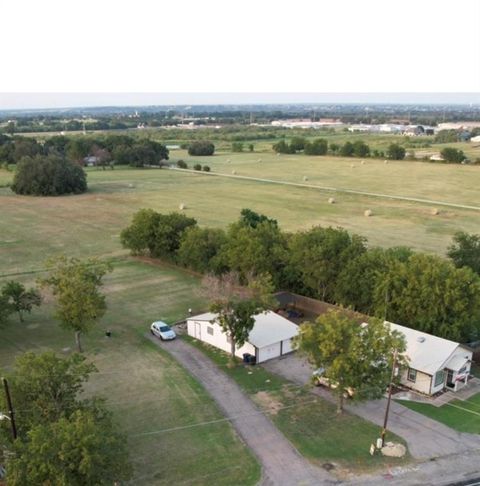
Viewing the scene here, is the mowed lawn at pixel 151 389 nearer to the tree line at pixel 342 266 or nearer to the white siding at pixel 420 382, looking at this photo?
the tree line at pixel 342 266

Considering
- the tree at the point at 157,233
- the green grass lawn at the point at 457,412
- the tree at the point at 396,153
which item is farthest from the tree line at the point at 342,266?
the tree at the point at 396,153

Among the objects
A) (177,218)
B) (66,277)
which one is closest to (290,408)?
(66,277)

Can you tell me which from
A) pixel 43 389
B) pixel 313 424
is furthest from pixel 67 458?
pixel 313 424

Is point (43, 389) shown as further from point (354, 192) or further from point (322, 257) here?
point (354, 192)

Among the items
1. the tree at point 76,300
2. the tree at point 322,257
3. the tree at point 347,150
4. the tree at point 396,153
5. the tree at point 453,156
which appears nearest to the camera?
the tree at point 76,300

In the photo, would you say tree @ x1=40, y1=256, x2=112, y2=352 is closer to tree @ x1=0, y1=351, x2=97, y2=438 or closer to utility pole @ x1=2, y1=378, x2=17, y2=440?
tree @ x1=0, y1=351, x2=97, y2=438

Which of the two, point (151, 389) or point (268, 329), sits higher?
point (268, 329)
